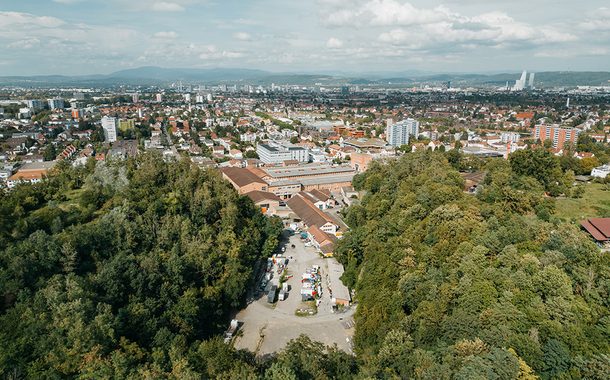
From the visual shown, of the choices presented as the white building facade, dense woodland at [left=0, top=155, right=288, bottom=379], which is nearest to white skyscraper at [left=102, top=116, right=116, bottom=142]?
the white building facade

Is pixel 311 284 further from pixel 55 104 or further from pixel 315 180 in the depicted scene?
pixel 55 104

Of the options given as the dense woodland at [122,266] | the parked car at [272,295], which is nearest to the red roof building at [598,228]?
the parked car at [272,295]

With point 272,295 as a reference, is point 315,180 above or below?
above

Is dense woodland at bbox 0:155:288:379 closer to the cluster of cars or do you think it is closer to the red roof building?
the cluster of cars

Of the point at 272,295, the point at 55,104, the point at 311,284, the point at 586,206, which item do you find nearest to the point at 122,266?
the point at 272,295

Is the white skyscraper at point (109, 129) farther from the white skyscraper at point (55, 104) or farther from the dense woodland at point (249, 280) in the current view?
the white skyscraper at point (55, 104)

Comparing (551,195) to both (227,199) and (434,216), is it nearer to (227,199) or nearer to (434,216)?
(434,216)
